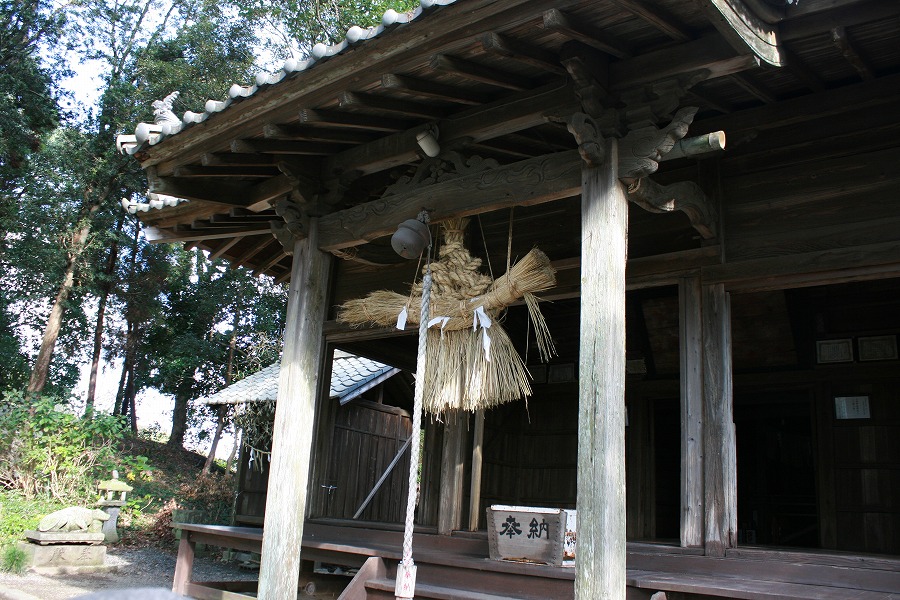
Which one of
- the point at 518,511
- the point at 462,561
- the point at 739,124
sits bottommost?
the point at 462,561

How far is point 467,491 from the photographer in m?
6.17

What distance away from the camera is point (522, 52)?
3475mm

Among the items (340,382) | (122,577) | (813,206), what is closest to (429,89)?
(813,206)

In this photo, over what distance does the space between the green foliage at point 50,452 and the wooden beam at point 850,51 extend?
12.1 meters

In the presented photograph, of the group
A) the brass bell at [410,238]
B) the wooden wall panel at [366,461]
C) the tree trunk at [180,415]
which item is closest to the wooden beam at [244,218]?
the brass bell at [410,238]

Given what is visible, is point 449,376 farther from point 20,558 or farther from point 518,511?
point 20,558

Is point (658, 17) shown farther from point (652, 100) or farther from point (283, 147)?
point (283, 147)

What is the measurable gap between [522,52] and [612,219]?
2.94ft

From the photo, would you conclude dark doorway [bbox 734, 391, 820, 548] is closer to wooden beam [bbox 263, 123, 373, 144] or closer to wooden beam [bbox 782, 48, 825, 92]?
wooden beam [bbox 782, 48, 825, 92]

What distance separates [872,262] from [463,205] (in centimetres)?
229

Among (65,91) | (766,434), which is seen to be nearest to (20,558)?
(766,434)

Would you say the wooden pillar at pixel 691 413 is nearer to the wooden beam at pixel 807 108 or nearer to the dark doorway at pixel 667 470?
the wooden beam at pixel 807 108

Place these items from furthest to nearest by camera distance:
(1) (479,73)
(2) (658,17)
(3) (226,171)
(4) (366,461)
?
(4) (366,461)
(3) (226,171)
(1) (479,73)
(2) (658,17)

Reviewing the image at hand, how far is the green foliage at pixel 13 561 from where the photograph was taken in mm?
A: 8609
